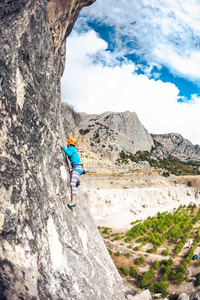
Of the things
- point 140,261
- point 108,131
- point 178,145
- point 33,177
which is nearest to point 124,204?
point 140,261

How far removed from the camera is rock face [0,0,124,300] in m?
4.42

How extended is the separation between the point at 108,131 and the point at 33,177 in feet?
260

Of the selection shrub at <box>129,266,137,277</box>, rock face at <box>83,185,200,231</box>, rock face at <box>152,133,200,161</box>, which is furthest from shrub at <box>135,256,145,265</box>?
rock face at <box>152,133,200,161</box>

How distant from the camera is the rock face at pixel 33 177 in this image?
4418 mm

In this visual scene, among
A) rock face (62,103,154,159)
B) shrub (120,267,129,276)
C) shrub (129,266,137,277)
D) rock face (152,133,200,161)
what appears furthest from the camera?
rock face (152,133,200,161)

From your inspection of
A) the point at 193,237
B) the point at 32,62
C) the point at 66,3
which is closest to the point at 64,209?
the point at 32,62

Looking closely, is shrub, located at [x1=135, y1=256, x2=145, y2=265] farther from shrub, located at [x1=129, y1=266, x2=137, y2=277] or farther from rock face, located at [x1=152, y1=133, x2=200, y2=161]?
rock face, located at [x1=152, y1=133, x2=200, y2=161]

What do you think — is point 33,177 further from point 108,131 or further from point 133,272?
point 108,131

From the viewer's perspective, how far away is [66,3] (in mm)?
6520

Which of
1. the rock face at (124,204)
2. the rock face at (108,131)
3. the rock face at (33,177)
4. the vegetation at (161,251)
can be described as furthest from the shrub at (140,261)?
the rock face at (108,131)

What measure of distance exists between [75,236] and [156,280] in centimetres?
1024

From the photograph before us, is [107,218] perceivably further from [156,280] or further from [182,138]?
[182,138]

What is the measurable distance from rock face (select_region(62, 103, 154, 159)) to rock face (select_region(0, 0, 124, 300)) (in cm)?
5724

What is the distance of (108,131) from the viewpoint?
8369 centimetres
